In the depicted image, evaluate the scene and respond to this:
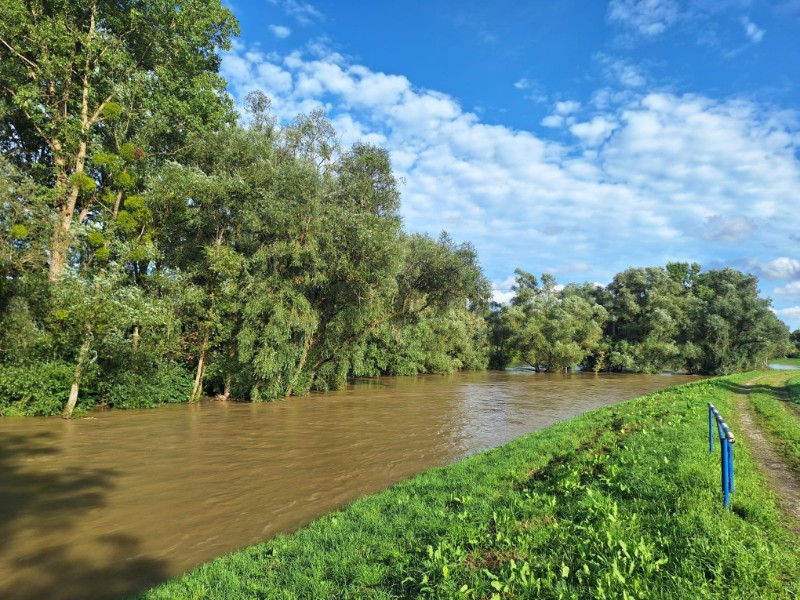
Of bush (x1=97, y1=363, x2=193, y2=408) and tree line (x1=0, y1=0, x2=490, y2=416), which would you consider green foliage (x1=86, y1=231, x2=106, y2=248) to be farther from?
bush (x1=97, y1=363, x2=193, y2=408)

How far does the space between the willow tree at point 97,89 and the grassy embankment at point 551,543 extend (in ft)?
57.1

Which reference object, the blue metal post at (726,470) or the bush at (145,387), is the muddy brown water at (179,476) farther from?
the blue metal post at (726,470)

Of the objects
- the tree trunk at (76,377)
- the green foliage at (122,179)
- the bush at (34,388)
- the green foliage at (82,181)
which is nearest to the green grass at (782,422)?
the tree trunk at (76,377)

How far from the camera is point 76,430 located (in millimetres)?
15359

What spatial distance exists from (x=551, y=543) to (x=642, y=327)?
211ft

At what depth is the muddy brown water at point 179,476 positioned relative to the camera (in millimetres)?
6594

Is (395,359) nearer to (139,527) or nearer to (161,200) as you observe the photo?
(161,200)

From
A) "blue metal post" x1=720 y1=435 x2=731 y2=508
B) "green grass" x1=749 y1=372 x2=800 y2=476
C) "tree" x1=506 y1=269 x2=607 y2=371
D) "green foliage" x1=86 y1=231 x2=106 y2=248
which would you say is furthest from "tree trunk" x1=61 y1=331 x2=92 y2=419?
"tree" x1=506 y1=269 x2=607 y2=371

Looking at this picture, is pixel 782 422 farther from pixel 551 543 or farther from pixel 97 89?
pixel 97 89

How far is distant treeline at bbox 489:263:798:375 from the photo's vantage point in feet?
173

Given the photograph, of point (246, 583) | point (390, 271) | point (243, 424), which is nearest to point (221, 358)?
point (243, 424)

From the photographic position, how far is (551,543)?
16.6ft

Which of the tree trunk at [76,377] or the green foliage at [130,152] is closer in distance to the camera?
the tree trunk at [76,377]

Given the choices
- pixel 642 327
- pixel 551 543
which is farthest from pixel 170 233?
pixel 642 327
